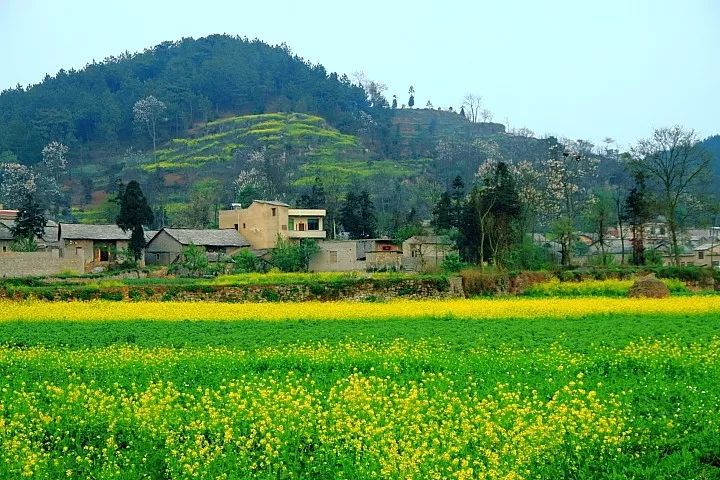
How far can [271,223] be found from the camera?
67812 mm

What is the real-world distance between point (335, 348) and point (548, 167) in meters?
61.4

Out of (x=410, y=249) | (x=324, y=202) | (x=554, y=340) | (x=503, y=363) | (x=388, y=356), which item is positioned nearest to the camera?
(x=503, y=363)

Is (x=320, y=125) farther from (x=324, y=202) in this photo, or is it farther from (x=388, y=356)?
(x=388, y=356)

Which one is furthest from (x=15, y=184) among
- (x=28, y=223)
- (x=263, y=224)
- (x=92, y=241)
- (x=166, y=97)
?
(x=263, y=224)

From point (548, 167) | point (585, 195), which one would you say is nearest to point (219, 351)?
point (548, 167)

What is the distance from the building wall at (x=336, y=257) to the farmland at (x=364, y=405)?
4186 cm

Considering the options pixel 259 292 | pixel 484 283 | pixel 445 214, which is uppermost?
pixel 445 214

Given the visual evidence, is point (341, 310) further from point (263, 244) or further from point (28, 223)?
point (28, 223)

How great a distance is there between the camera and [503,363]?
15359 millimetres

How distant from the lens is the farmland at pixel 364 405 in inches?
397

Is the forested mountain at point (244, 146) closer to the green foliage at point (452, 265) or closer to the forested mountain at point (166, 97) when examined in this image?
the forested mountain at point (166, 97)

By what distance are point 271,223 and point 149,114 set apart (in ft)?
321

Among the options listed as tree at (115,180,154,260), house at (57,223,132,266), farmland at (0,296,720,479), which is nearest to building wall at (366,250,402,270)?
tree at (115,180,154,260)

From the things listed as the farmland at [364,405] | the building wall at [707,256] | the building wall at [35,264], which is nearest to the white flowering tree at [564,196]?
the building wall at [707,256]
